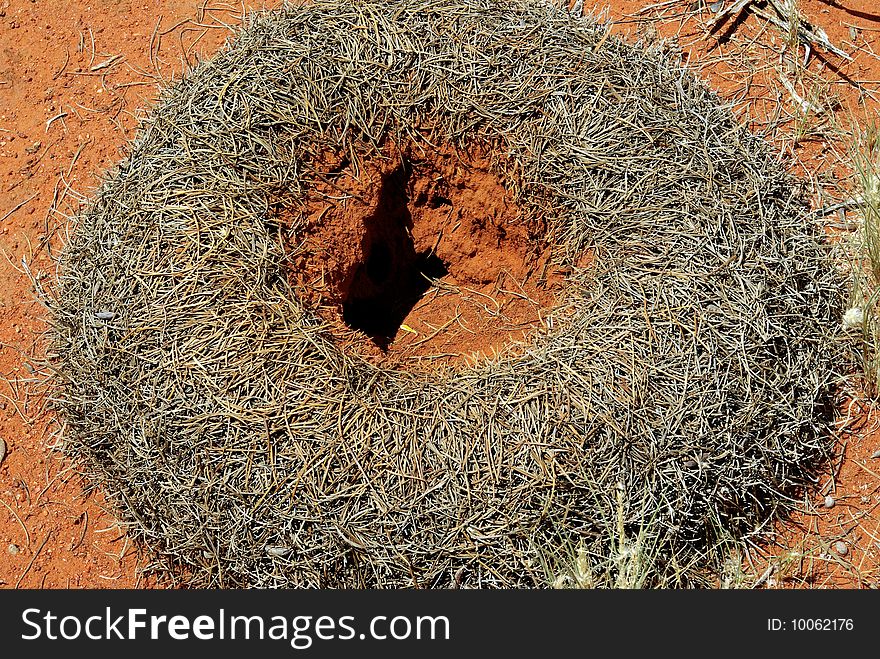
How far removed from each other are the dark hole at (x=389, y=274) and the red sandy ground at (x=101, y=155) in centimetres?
122

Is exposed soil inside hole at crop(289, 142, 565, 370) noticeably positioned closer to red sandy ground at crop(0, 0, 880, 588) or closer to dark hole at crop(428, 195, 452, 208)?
dark hole at crop(428, 195, 452, 208)

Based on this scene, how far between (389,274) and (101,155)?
1.46 m

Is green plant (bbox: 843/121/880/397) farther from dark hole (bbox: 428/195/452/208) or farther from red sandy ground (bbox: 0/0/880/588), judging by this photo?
dark hole (bbox: 428/195/452/208)

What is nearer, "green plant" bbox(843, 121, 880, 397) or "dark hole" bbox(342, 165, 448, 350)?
"green plant" bbox(843, 121, 880, 397)

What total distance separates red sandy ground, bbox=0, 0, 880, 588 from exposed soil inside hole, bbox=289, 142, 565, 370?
118 cm

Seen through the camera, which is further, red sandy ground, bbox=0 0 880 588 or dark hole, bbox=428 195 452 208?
dark hole, bbox=428 195 452 208

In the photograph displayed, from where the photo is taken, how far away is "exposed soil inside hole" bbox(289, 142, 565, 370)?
3.25 m

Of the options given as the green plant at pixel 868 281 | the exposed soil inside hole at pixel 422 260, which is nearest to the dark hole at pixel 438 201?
the exposed soil inside hole at pixel 422 260

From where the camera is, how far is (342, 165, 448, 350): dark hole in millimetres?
3504

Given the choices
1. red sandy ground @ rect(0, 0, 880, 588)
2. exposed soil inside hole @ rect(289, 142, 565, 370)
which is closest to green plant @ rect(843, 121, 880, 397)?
red sandy ground @ rect(0, 0, 880, 588)

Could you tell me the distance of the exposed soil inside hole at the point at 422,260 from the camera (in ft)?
10.7

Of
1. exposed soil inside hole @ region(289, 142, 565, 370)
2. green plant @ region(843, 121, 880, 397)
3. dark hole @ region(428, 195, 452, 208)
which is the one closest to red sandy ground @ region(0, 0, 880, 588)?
green plant @ region(843, 121, 880, 397)

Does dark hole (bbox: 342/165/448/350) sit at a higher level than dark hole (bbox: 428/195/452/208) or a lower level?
lower

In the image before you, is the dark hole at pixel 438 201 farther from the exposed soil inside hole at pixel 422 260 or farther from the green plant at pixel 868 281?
the green plant at pixel 868 281
